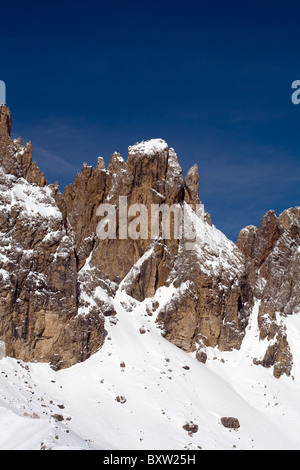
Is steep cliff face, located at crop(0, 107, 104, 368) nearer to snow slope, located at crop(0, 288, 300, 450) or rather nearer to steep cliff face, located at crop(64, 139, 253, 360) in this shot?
snow slope, located at crop(0, 288, 300, 450)

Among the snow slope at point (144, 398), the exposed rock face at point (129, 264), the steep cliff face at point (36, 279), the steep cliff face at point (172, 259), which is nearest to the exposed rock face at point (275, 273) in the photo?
the exposed rock face at point (129, 264)

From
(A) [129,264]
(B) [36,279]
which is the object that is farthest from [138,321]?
(B) [36,279]

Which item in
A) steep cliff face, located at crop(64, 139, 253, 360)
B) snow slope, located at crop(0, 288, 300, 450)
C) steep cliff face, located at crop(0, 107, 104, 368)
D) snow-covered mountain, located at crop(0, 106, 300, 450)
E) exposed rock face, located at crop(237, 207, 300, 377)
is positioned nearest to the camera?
snow slope, located at crop(0, 288, 300, 450)

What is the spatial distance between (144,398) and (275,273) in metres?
49.3

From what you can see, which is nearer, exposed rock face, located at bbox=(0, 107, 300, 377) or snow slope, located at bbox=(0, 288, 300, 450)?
snow slope, located at bbox=(0, 288, 300, 450)

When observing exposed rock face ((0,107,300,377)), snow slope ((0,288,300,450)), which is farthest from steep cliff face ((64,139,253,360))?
snow slope ((0,288,300,450))

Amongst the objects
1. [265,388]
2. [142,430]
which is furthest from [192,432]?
[265,388]

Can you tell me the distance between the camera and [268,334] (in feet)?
384

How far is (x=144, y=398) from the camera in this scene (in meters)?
92.6

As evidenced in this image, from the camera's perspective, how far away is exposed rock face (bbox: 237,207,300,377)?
11500 centimetres

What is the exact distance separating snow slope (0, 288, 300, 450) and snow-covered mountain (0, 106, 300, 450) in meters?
0.24

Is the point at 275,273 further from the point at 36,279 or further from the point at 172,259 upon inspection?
the point at 36,279
